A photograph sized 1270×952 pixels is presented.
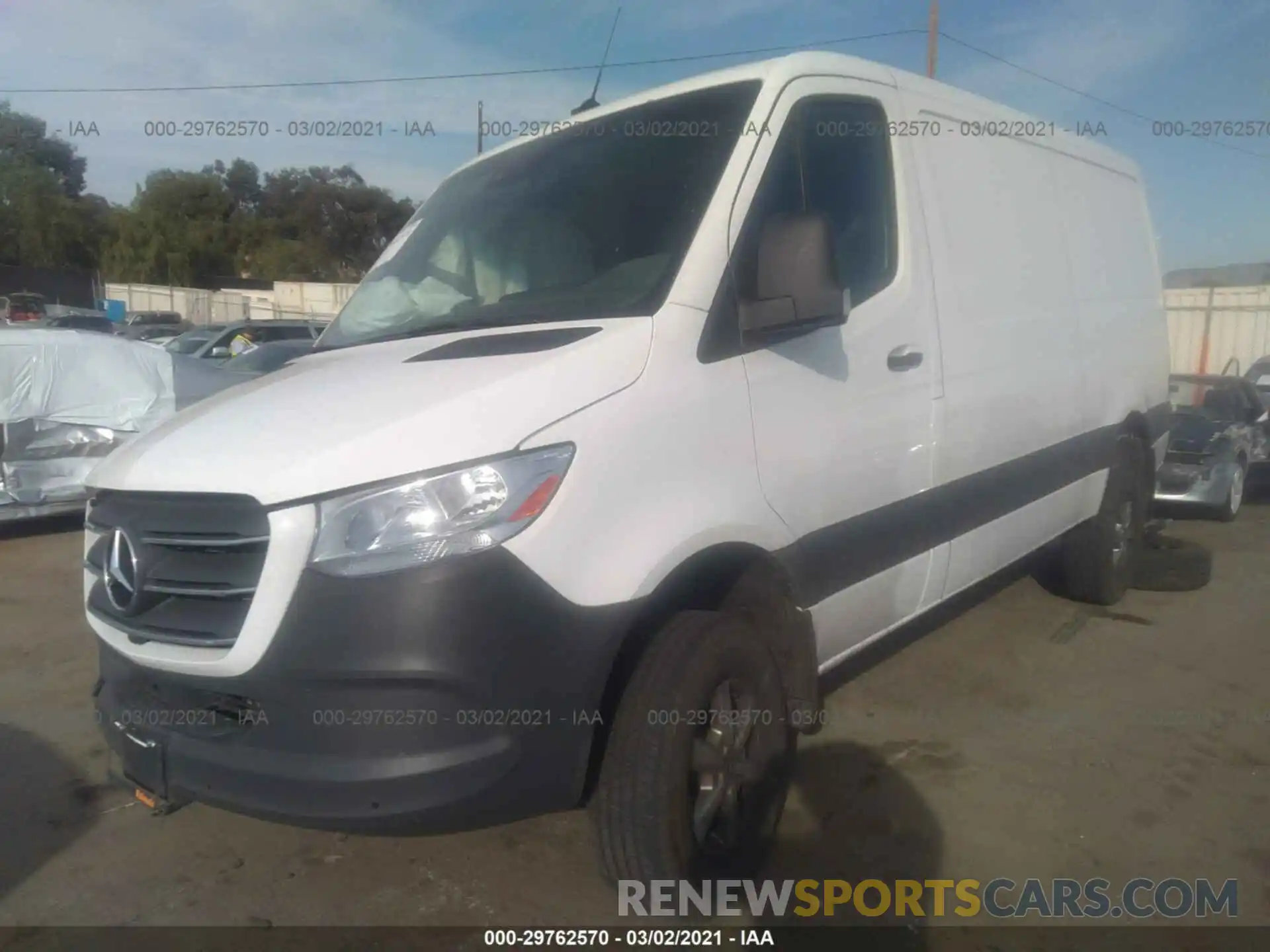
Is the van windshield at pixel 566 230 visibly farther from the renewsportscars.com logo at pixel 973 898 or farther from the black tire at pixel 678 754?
the renewsportscars.com logo at pixel 973 898

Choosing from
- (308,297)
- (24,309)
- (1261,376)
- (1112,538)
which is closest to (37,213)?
(308,297)

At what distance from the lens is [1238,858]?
316 centimetres

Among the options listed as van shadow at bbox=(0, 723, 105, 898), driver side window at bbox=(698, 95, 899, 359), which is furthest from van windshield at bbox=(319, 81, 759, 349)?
van shadow at bbox=(0, 723, 105, 898)

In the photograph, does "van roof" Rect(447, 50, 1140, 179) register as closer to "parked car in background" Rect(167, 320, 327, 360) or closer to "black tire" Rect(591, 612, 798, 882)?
"black tire" Rect(591, 612, 798, 882)

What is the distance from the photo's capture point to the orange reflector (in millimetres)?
2271

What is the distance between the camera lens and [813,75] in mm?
3271

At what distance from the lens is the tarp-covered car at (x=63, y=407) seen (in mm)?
7531

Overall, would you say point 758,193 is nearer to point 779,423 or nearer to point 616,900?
point 779,423

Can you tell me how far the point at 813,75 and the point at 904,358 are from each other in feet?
3.17

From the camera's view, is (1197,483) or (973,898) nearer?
(973,898)

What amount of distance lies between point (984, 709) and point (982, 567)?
619 mm

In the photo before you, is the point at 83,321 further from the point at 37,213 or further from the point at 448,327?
the point at 37,213

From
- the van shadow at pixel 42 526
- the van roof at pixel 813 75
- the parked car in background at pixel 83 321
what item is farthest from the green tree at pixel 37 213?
the van roof at pixel 813 75

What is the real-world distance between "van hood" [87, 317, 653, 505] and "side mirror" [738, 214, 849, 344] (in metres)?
0.33
